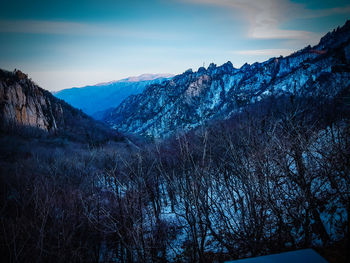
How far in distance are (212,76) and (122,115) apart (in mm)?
107889

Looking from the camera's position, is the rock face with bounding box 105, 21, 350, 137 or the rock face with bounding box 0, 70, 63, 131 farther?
the rock face with bounding box 105, 21, 350, 137

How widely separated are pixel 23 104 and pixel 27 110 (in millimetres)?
2660

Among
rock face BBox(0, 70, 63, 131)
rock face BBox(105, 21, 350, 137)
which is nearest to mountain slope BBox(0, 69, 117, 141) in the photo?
rock face BBox(0, 70, 63, 131)

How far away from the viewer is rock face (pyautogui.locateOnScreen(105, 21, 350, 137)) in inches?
2970

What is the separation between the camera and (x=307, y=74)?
79938mm

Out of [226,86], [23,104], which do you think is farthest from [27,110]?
[226,86]

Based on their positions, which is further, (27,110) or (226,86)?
(226,86)

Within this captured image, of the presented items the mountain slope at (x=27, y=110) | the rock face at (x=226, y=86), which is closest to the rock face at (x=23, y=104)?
the mountain slope at (x=27, y=110)

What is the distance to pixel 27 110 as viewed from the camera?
64.2 m

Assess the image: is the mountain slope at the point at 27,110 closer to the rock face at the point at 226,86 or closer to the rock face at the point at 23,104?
the rock face at the point at 23,104

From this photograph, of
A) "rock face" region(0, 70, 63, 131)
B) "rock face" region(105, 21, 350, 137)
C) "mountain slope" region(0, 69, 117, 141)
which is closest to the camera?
"mountain slope" region(0, 69, 117, 141)

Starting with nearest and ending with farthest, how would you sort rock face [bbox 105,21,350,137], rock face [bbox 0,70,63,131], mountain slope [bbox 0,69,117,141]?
1. mountain slope [bbox 0,69,117,141]
2. rock face [bbox 0,70,63,131]
3. rock face [bbox 105,21,350,137]

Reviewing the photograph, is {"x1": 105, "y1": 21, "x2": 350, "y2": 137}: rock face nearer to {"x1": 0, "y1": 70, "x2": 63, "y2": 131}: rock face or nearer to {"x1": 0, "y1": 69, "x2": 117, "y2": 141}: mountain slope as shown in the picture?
{"x1": 0, "y1": 69, "x2": 117, "y2": 141}: mountain slope

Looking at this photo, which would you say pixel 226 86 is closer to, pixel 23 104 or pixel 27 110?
pixel 27 110
